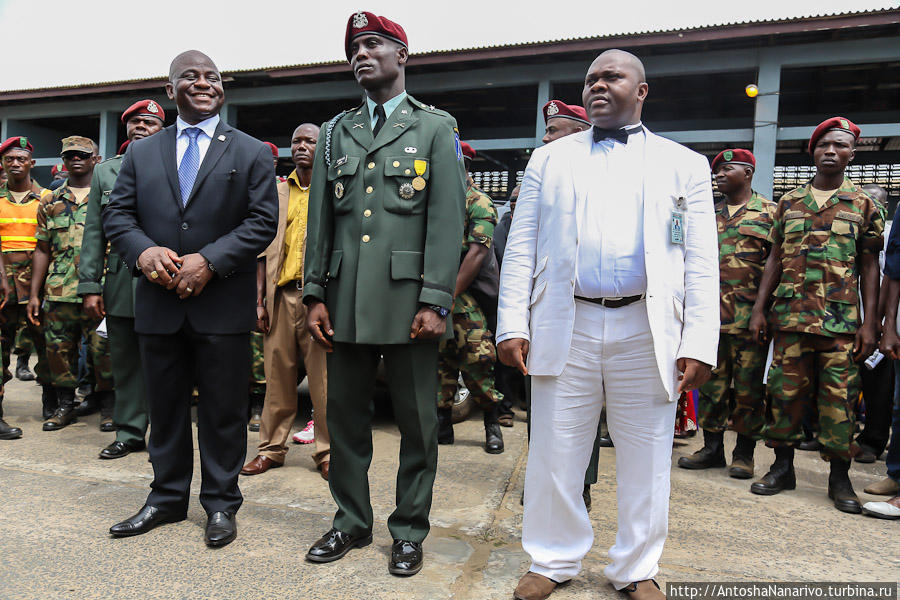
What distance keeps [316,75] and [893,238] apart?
37.9 feet

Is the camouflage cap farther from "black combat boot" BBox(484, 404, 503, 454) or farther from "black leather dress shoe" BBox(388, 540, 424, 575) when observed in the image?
"black leather dress shoe" BBox(388, 540, 424, 575)

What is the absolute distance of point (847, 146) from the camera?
3932 millimetres

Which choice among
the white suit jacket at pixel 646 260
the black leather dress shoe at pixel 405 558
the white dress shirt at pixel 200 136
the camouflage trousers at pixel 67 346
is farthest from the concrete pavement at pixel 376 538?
the white dress shirt at pixel 200 136

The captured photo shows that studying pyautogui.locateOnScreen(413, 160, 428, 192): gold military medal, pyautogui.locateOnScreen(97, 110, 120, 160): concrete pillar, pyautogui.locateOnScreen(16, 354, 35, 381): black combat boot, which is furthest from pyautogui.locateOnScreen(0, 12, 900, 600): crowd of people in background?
pyautogui.locateOnScreen(97, 110, 120, 160): concrete pillar

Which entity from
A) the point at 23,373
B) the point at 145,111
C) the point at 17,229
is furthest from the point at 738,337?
the point at 23,373

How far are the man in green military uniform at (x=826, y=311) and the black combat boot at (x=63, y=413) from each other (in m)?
4.93

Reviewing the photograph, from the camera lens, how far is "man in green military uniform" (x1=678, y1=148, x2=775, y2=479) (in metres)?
4.30

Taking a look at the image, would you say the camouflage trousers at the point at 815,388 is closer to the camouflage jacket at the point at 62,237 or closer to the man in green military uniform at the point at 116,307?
the man in green military uniform at the point at 116,307

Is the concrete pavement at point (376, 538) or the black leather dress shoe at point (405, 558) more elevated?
the black leather dress shoe at point (405, 558)

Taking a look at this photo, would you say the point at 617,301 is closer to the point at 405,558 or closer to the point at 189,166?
the point at 405,558

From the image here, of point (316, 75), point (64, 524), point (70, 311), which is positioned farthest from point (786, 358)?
point (316, 75)

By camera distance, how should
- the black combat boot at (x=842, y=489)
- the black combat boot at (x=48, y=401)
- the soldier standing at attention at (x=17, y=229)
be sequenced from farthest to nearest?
the soldier standing at attention at (x=17, y=229) < the black combat boot at (x=48, y=401) < the black combat boot at (x=842, y=489)

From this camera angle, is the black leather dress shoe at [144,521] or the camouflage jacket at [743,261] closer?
the black leather dress shoe at [144,521]

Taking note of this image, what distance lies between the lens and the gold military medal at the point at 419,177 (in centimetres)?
275
